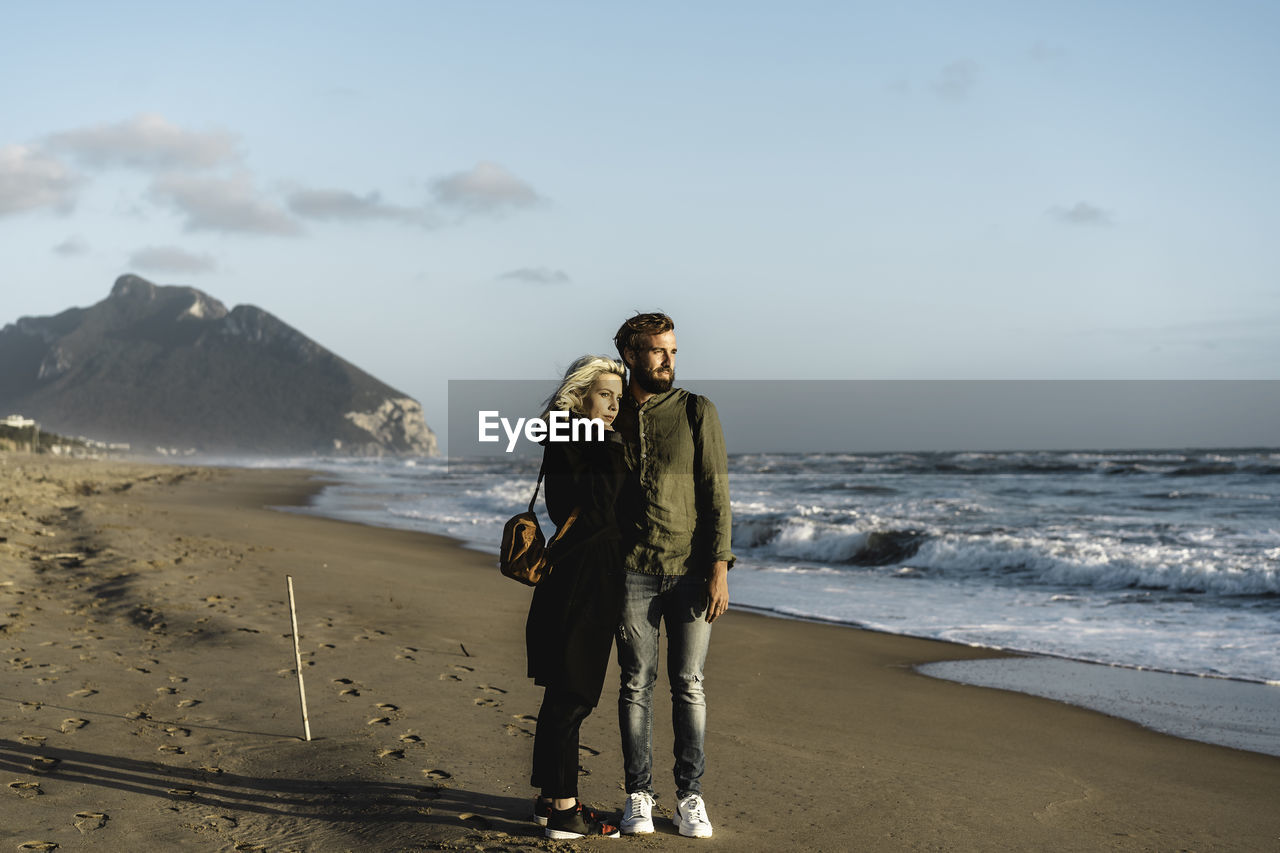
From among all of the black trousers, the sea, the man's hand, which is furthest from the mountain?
the man's hand

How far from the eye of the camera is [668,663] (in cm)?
319

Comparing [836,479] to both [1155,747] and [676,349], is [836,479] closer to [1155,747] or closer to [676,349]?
[1155,747]

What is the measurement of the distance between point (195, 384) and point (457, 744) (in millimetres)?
141374

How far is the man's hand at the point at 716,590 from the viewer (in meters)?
3.12

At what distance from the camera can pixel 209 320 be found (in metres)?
149

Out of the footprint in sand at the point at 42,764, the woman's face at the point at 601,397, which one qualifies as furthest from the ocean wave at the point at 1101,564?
the footprint in sand at the point at 42,764

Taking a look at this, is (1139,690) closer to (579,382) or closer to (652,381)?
(652,381)

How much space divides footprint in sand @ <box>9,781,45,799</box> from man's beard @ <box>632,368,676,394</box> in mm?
2905

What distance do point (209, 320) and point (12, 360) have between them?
33.5m

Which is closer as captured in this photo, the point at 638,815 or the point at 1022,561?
the point at 638,815

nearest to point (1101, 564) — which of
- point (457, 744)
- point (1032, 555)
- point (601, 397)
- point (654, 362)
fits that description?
point (1032, 555)

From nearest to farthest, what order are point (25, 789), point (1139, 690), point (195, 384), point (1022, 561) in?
point (25, 789) < point (1139, 690) < point (1022, 561) < point (195, 384)

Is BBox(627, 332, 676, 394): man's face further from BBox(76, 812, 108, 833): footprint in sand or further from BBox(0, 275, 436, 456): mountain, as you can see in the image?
BBox(0, 275, 436, 456): mountain

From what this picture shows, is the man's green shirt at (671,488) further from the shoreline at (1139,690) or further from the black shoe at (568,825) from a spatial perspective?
the shoreline at (1139,690)
